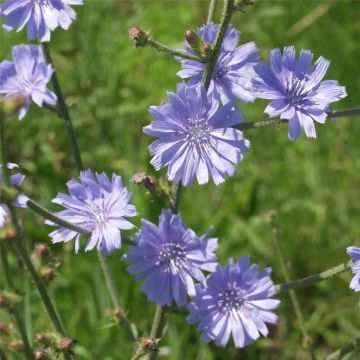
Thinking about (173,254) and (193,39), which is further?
(173,254)

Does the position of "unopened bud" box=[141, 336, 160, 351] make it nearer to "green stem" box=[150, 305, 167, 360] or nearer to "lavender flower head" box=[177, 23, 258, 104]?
"green stem" box=[150, 305, 167, 360]

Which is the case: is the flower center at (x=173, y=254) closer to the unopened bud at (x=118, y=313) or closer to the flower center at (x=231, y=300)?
the flower center at (x=231, y=300)

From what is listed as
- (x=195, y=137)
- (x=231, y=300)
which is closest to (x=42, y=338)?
(x=231, y=300)

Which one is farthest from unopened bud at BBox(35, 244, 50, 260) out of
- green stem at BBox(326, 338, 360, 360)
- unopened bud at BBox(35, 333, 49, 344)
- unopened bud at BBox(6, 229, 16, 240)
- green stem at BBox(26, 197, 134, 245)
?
green stem at BBox(326, 338, 360, 360)

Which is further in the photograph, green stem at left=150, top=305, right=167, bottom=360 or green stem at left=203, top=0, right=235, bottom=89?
green stem at left=150, top=305, right=167, bottom=360

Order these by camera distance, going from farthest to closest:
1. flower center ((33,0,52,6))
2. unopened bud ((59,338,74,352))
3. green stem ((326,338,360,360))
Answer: green stem ((326,338,360,360))
flower center ((33,0,52,6))
unopened bud ((59,338,74,352))

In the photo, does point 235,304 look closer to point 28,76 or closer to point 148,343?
point 148,343
